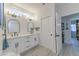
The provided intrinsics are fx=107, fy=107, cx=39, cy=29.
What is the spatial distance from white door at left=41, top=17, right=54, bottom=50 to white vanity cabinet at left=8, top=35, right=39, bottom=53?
0.46ft

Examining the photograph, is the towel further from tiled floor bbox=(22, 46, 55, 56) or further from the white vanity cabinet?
tiled floor bbox=(22, 46, 55, 56)

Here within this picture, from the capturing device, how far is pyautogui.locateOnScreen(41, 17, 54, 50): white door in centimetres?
179

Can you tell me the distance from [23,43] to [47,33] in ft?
1.50

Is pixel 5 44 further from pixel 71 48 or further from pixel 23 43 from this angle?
pixel 71 48

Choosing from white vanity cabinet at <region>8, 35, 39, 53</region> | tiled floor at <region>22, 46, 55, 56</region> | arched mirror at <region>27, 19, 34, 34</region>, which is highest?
arched mirror at <region>27, 19, 34, 34</region>

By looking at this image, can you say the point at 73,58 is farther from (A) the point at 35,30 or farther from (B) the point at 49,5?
(B) the point at 49,5

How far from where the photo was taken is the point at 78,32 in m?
2.01

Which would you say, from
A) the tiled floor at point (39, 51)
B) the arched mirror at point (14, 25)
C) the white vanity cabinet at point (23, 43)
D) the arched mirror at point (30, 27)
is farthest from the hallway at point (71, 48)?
the arched mirror at point (14, 25)

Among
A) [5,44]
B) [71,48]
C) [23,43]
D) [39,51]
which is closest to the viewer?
[5,44]

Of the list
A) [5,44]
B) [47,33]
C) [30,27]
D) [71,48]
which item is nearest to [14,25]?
[30,27]

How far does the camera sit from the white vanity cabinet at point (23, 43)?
173cm

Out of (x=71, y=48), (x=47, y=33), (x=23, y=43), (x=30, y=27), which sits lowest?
(x=71, y=48)

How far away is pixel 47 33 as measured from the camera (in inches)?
71.1

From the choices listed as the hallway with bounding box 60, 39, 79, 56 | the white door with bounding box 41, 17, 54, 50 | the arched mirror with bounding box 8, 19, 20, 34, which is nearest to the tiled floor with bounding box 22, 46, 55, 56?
the white door with bounding box 41, 17, 54, 50
